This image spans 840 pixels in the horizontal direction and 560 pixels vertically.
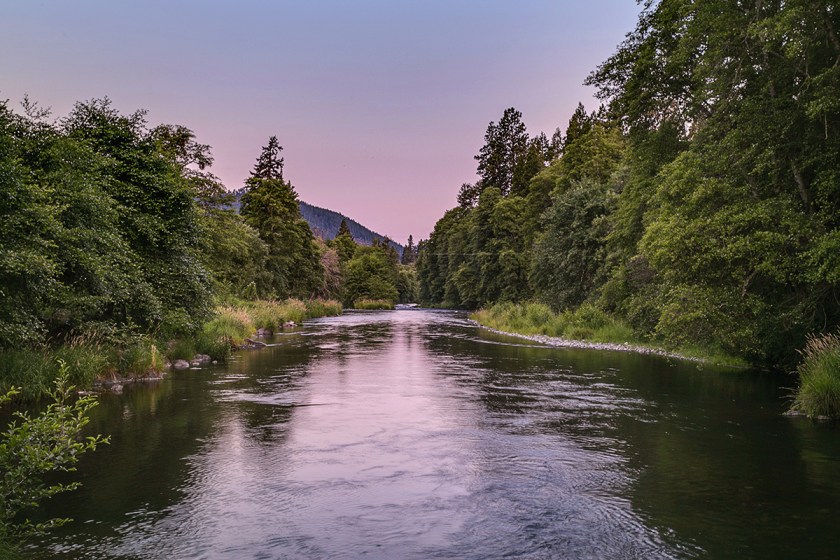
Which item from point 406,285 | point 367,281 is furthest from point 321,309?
point 406,285

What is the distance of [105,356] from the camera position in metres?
18.0

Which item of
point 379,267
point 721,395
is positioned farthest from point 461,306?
point 721,395

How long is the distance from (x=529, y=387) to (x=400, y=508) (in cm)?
1094

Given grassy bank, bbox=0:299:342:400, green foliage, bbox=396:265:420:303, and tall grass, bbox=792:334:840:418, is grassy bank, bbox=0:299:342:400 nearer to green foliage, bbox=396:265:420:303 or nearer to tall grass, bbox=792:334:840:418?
tall grass, bbox=792:334:840:418

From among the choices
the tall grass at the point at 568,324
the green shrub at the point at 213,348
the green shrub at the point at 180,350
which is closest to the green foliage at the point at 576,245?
the tall grass at the point at 568,324

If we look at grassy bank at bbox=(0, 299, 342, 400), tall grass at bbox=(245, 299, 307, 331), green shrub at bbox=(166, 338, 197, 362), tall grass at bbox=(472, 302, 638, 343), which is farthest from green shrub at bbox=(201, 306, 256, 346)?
tall grass at bbox=(472, 302, 638, 343)

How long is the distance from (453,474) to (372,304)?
3861 inches

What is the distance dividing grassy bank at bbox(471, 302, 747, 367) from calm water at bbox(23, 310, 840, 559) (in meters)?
6.79

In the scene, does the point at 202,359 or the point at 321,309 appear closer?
the point at 202,359

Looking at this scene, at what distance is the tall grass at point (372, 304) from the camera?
351 ft

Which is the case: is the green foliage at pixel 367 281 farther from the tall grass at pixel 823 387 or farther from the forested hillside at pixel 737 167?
the tall grass at pixel 823 387

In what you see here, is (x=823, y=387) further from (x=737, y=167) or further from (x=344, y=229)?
(x=344, y=229)

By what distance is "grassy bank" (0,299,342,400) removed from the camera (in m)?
14.5

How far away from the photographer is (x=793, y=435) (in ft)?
40.1
